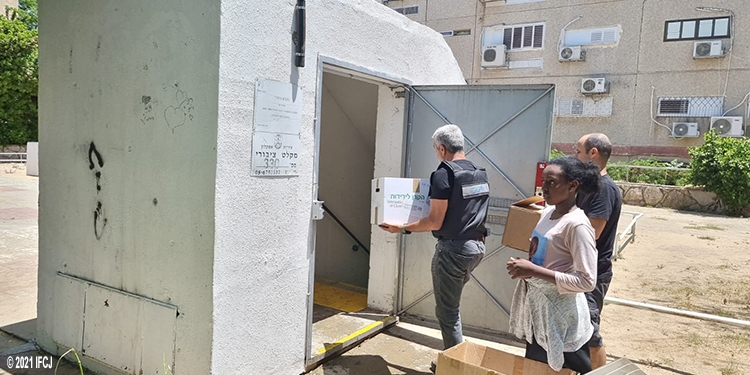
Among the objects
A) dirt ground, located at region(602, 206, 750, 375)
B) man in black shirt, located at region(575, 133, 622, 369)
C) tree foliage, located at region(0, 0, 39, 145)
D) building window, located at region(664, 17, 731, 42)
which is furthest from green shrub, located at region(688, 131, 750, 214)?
tree foliage, located at region(0, 0, 39, 145)

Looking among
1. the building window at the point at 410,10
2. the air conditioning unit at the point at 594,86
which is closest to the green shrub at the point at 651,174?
the air conditioning unit at the point at 594,86

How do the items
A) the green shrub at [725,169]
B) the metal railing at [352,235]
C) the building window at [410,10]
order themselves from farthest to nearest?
1. the building window at [410,10]
2. the green shrub at [725,169]
3. the metal railing at [352,235]

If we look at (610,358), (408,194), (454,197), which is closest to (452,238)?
(454,197)

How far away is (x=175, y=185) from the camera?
3051 mm

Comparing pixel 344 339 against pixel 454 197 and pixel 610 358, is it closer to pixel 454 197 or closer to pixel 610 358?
pixel 454 197

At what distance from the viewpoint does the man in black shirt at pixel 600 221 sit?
3000 mm

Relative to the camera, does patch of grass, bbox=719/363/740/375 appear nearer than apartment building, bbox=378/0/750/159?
Yes

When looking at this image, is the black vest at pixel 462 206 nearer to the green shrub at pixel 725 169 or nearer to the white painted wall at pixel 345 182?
the white painted wall at pixel 345 182

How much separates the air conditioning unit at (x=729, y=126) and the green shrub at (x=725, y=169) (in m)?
3.49

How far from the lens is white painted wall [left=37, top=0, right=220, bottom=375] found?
294 cm

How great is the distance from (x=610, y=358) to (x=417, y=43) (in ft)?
11.4

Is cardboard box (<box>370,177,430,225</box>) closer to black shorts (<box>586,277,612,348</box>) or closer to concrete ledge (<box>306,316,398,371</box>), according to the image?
concrete ledge (<box>306,316,398,371</box>)

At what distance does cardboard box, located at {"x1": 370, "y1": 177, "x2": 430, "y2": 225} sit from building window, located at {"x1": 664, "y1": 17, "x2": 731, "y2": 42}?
1982cm

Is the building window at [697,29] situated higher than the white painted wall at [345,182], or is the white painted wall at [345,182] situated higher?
the building window at [697,29]
